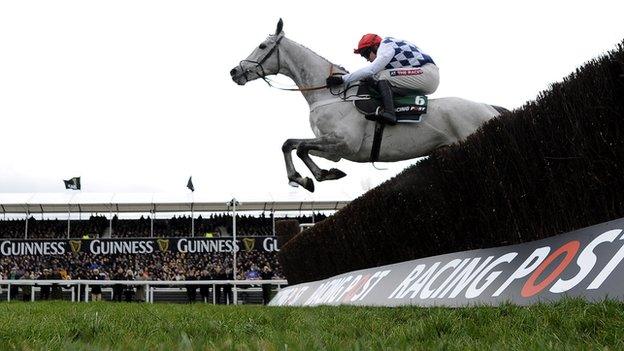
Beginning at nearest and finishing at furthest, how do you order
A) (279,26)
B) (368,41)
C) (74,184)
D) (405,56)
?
1. (405,56)
2. (368,41)
3. (279,26)
4. (74,184)

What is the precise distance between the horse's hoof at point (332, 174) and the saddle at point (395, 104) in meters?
0.53

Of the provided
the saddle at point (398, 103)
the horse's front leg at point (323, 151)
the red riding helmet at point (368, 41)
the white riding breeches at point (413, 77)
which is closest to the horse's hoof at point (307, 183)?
the horse's front leg at point (323, 151)

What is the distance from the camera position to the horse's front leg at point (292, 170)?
27.0ft

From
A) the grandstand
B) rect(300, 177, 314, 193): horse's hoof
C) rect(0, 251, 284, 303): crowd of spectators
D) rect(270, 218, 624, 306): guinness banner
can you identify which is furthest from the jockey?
rect(0, 251, 284, 303): crowd of spectators

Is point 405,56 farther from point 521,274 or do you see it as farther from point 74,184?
point 74,184

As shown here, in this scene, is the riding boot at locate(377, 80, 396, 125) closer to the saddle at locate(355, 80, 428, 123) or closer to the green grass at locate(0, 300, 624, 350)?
the saddle at locate(355, 80, 428, 123)

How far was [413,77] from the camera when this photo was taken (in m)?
8.11

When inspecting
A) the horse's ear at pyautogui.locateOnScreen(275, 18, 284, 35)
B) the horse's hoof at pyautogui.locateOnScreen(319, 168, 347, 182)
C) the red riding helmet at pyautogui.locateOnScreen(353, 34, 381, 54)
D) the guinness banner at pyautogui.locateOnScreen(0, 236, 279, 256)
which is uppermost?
the horse's ear at pyautogui.locateOnScreen(275, 18, 284, 35)

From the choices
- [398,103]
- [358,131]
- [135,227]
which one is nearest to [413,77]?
[398,103]

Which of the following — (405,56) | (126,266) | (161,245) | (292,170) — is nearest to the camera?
(405,56)

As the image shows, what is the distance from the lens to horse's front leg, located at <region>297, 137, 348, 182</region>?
8125mm

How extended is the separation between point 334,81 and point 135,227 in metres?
29.0

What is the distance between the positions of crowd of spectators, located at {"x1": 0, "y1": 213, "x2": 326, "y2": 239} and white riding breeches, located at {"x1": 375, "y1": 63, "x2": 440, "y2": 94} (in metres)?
26.7

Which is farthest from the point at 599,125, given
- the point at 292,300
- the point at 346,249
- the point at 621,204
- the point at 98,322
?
the point at 292,300
